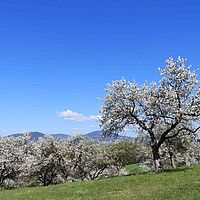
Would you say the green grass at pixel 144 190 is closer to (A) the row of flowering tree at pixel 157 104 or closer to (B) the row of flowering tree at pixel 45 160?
(A) the row of flowering tree at pixel 157 104

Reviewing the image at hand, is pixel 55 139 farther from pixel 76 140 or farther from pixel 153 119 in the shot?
pixel 153 119

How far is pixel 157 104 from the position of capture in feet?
131

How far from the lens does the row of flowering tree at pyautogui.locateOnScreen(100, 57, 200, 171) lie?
3894 centimetres

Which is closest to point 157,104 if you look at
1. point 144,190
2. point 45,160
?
point 144,190

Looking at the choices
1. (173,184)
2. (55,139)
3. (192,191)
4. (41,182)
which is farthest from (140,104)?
(41,182)

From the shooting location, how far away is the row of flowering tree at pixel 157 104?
38.9 metres

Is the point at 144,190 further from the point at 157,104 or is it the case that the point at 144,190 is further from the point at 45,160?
the point at 45,160

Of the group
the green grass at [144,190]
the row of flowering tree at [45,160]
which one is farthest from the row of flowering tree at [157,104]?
the row of flowering tree at [45,160]

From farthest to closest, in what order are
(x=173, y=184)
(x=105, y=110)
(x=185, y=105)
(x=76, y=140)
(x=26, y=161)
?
(x=76, y=140), (x=26, y=161), (x=105, y=110), (x=185, y=105), (x=173, y=184)

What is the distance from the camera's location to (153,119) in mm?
41125

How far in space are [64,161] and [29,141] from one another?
1096 cm

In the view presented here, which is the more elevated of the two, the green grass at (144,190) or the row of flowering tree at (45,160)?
the row of flowering tree at (45,160)

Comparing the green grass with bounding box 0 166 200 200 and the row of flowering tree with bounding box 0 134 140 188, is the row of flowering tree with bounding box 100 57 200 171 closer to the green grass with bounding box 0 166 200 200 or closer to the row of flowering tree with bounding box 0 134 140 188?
the green grass with bounding box 0 166 200 200

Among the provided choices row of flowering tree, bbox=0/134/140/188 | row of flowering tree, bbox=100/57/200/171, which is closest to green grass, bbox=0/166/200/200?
row of flowering tree, bbox=100/57/200/171
